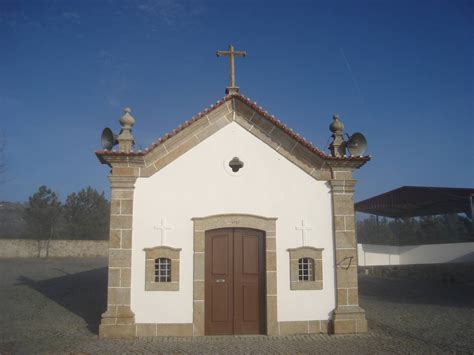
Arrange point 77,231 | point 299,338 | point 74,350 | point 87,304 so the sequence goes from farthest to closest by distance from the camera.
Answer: point 77,231 → point 87,304 → point 299,338 → point 74,350

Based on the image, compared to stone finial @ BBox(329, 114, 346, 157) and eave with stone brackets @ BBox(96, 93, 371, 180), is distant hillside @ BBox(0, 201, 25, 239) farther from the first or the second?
stone finial @ BBox(329, 114, 346, 157)

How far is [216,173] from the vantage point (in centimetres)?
948

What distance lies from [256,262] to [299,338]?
1.78m

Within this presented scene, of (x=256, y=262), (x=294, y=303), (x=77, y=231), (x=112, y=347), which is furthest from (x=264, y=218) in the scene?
(x=77, y=231)

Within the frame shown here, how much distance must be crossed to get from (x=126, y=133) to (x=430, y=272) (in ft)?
46.5

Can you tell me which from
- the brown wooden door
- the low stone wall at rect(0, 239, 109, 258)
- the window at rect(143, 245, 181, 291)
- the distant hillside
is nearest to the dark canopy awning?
the brown wooden door

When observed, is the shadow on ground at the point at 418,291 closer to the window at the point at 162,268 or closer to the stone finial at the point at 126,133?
the window at the point at 162,268

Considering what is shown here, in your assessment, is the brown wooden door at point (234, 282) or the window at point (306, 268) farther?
the window at point (306, 268)

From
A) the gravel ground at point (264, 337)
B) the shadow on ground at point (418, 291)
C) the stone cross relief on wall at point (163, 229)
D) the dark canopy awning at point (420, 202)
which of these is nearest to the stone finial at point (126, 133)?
the stone cross relief on wall at point (163, 229)

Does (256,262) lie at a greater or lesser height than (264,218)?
lesser

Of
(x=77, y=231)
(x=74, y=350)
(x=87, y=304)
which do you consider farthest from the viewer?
(x=77, y=231)

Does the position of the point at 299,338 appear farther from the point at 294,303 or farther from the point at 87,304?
the point at 87,304

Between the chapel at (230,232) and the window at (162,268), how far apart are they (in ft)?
0.07

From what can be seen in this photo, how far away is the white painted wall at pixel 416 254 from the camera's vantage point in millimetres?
17344
